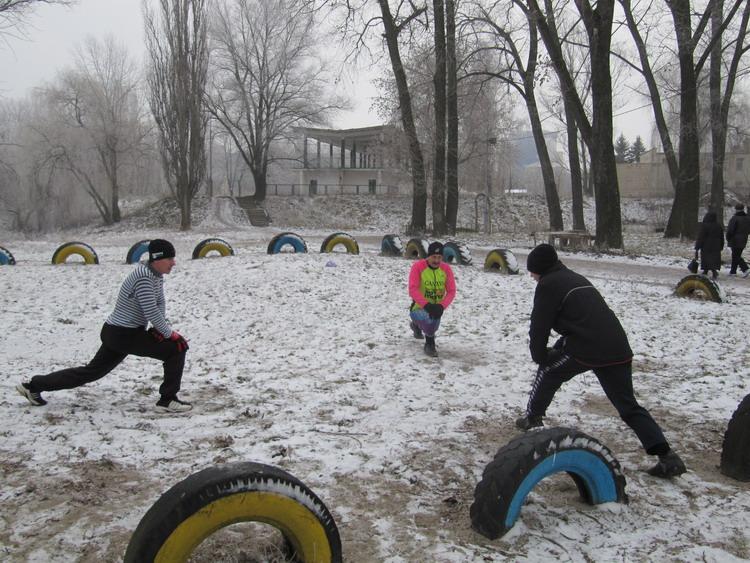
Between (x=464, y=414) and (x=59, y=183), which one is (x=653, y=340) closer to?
(x=464, y=414)

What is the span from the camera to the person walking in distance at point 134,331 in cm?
520

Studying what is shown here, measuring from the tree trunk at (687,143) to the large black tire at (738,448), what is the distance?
1922 cm

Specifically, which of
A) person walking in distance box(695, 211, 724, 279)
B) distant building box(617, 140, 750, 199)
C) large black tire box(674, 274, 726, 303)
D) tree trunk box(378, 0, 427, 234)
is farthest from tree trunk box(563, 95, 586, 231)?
distant building box(617, 140, 750, 199)

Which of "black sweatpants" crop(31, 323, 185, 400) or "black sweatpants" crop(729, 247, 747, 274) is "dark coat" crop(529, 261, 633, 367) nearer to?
"black sweatpants" crop(31, 323, 185, 400)

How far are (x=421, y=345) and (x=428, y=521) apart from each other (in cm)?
460

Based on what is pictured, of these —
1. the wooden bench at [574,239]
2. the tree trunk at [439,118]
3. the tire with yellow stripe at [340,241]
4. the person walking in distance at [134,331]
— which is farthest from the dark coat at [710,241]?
the person walking in distance at [134,331]

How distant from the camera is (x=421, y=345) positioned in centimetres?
824

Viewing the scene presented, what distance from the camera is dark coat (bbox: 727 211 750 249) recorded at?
44.1ft

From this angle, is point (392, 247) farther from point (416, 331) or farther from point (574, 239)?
point (416, 331)

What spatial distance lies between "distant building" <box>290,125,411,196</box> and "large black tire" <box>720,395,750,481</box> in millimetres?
40608

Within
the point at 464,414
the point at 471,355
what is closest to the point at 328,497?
the point at 464,414

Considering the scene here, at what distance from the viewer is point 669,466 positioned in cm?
428

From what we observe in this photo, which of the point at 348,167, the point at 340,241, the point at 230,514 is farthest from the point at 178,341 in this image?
the point at 348,167

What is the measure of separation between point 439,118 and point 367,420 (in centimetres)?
1881
